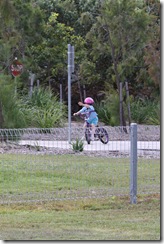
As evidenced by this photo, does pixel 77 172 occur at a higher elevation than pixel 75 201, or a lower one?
higher

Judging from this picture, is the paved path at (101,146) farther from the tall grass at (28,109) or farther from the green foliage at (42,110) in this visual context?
the green foliage at (42,110)

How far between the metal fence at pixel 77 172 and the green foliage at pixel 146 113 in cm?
1369

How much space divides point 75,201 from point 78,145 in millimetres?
1869

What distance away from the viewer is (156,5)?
2597 cm

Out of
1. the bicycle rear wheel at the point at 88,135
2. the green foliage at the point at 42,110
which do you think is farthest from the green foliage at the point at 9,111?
the bicycle rear wheel at the point at 88,135

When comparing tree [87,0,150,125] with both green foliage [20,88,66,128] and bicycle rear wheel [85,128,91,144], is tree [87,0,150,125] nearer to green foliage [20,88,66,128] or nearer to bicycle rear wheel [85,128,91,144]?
green foliage [20,88,66,128]

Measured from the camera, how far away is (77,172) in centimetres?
1012

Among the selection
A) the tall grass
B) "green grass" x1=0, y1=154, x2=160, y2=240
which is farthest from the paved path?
the tall grass

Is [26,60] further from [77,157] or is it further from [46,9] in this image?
[77,157]

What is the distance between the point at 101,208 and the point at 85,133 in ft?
8.19

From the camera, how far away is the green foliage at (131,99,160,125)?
2484 cm

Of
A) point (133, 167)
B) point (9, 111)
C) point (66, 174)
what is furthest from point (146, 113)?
point (133, 167)

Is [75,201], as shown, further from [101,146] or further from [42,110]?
[42,110]

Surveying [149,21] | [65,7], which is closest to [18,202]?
[149,21]
